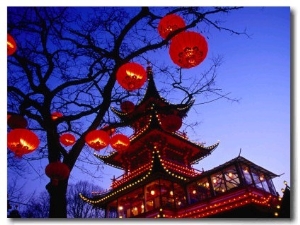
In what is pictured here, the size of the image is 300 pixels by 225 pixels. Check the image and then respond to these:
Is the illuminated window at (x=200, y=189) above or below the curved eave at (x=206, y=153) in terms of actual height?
below

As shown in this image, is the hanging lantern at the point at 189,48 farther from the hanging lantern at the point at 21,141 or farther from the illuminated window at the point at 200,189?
the illuminated window at the point at 200,189

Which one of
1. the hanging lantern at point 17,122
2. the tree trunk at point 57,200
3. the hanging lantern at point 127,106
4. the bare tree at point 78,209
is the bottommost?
the bare tree at point 78,209

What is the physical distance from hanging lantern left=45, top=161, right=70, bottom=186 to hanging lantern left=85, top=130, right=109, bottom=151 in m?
0.42

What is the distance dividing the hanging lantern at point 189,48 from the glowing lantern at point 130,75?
1.56 ft

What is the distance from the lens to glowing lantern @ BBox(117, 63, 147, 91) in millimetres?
3051

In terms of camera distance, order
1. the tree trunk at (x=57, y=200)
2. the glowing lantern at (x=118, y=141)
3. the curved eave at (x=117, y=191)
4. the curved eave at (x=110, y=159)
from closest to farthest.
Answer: the tree trunk at (x=57, y=200), the glowing lantern at (x=118, y=141), the curved eave at (x=117, y=191), the curved eave at (x=110, y=159)

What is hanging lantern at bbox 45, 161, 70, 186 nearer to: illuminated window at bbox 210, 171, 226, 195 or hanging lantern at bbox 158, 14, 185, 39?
hanging lantern at bbox 158, 14, 185, 39

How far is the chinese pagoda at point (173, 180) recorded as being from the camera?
5.09m

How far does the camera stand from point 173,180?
7527 millimetres

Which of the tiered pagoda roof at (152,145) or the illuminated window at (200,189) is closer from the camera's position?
the illuminated window at (200,189)

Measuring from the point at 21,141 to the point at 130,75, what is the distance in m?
1.32

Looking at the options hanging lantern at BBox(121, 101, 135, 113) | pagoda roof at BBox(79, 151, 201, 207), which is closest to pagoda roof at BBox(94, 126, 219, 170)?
pagoda roof at BBox(79, 151, 201, 207)

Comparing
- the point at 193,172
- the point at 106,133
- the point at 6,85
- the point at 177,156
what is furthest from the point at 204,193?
the point at 6,85

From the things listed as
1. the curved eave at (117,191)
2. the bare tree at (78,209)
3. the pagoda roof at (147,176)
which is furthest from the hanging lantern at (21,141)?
the bare tree at (78,209)
